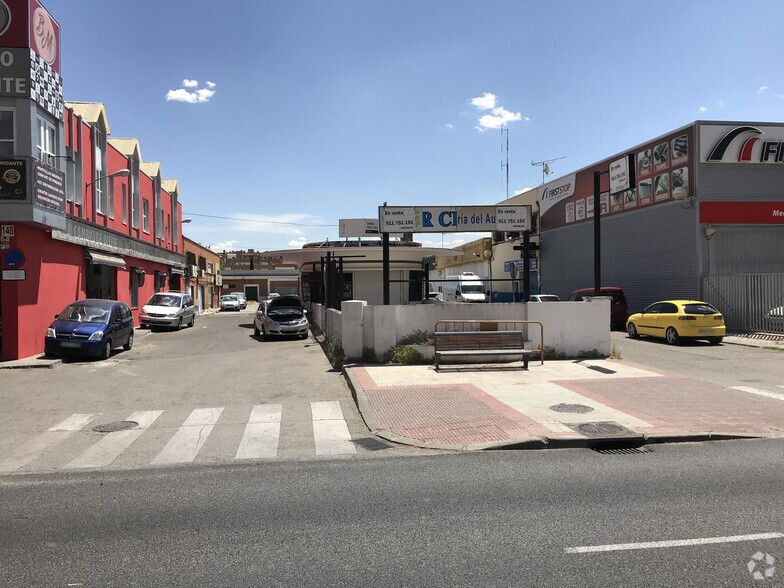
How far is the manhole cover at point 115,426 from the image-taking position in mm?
8312

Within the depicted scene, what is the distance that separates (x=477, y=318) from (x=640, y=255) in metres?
17.1

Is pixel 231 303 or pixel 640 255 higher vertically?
pixel 640 255

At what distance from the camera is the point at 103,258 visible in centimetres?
2217

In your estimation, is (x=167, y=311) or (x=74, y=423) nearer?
(x=74, y=423)

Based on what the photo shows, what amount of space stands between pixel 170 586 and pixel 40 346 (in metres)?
16.0

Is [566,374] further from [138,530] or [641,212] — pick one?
[641,212]

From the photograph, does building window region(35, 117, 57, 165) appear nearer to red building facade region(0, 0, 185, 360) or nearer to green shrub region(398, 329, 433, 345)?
red building facade region(0, 0, 185, 360)

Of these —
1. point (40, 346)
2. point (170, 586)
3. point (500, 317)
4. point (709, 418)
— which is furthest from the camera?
point (40, 346)

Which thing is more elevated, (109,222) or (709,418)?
(109,222)

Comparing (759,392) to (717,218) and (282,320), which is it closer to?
(717,218)

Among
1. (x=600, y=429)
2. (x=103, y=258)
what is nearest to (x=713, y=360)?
(x=600, y=429)

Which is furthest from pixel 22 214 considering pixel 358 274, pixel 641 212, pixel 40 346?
pixel 641 212

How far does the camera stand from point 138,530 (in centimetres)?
452

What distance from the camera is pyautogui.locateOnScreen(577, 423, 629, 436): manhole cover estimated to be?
23.9 ft
